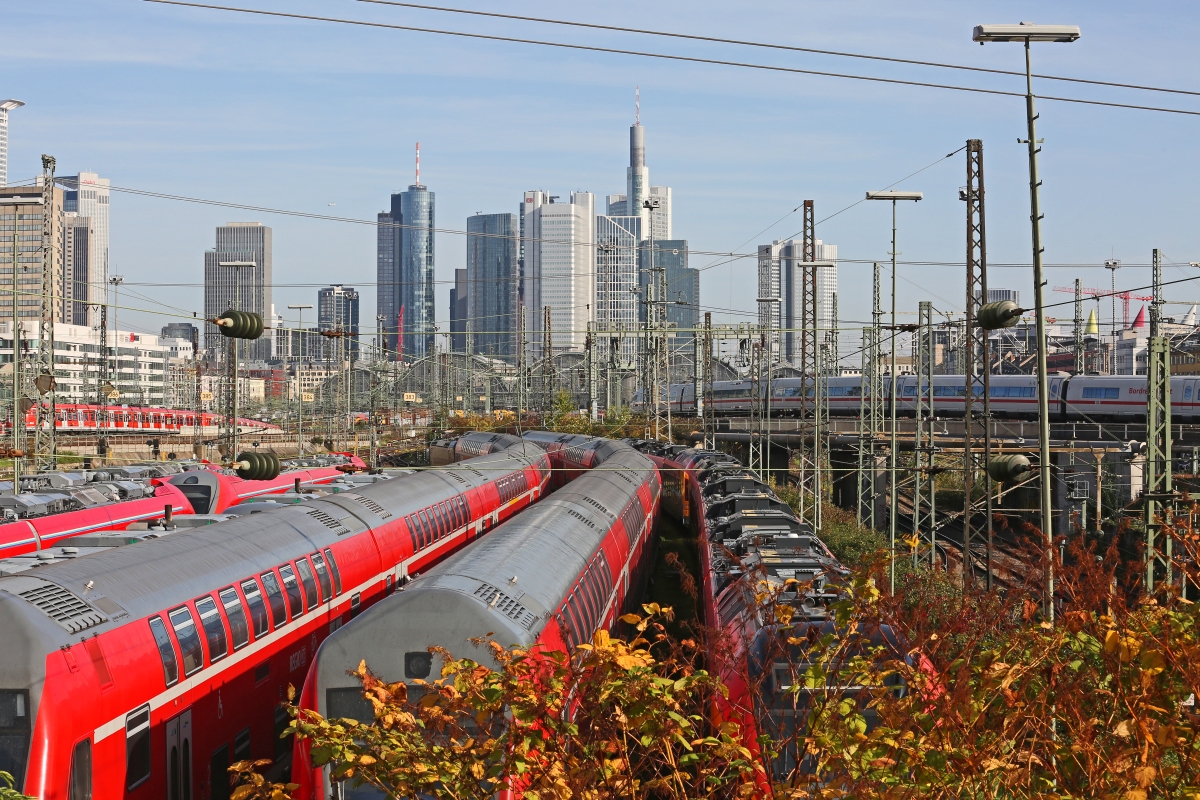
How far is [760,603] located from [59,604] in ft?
22.3

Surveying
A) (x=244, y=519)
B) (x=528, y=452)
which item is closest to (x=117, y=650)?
(x=244, y=519)

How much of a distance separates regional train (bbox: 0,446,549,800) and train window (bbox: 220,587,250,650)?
0.02 metres

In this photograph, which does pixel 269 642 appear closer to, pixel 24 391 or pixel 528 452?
pixel 528 452

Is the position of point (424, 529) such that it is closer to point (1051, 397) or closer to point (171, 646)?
point (171, 646)

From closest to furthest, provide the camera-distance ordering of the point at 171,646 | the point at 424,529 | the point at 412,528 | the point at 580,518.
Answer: the point at 171,646 < the point at 580,518 < the point at 412,528 < the point at 424,529

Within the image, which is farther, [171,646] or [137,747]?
[171,646]

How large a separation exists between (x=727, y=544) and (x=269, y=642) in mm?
8318

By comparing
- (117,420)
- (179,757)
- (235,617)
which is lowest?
(179,757)

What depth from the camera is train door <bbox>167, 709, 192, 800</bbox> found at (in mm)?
11031

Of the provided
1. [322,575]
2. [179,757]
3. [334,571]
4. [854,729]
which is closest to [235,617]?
[179,757]

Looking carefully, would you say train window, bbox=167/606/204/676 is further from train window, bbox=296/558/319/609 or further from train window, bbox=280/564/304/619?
train window, bbox=296/558/319/609

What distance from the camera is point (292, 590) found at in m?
14.9

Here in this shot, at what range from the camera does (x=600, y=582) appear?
16766 millimetres

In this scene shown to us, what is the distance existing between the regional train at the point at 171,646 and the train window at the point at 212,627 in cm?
2
